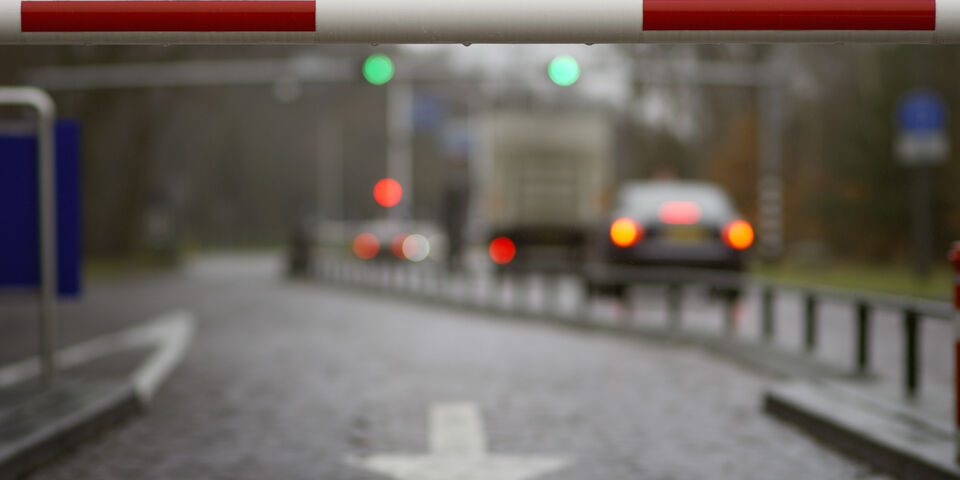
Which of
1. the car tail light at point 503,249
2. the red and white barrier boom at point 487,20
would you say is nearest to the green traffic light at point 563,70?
the car tail light at point 503,249

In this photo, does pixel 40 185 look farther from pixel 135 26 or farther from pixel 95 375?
pixel 135 26

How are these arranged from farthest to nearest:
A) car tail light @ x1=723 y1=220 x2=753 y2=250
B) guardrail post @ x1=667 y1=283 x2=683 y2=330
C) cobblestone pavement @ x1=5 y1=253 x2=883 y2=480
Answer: car tail light @ x1=723 y1=220 x2=753 y2=250, guardrail post @ x1=667 y1=283 x2=683 y2=330, cobblestone pavement @ x1=5 y1=253 x2=883 y2=480

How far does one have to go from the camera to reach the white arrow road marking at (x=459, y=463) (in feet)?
22.6

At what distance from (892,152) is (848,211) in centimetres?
196

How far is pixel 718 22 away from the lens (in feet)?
15.6

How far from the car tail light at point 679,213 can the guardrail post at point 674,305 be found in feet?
→ 8.41

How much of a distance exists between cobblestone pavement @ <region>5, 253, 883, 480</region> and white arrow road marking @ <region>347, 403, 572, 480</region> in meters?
0.11

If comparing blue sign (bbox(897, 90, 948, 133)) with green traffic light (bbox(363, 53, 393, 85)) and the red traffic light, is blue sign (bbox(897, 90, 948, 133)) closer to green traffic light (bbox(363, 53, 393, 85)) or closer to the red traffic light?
green traffic light (bbox(363, 53, 393, 85))

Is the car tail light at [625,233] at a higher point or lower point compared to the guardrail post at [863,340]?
higher

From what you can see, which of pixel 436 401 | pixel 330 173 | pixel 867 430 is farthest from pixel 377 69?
pixel 330 173

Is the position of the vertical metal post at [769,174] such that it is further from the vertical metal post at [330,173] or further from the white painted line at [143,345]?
the vertical metal post at [330,173]

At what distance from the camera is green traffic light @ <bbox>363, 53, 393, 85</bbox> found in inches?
889

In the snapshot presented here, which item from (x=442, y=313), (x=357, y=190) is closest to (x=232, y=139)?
(x=357, y=190)

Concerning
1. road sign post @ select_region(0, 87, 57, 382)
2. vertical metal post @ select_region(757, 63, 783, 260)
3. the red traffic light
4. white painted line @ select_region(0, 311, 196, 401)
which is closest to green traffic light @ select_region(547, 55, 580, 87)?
white painted line @ select_region(0, 311, 196, 401)
